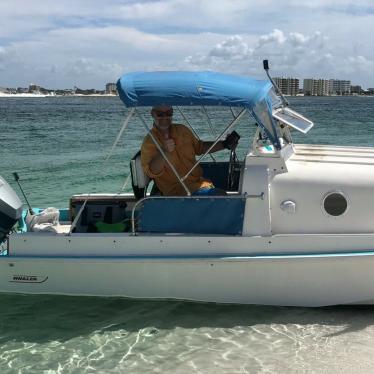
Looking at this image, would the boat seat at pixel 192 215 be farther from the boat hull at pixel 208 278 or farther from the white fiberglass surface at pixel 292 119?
the white fiberglass surface at pixel 292 119

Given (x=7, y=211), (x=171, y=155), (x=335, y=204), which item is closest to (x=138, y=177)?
(x=171, y=155)

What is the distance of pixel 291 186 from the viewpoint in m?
5.33

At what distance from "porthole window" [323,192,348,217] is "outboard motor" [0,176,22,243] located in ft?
10.4

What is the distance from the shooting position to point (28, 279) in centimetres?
577

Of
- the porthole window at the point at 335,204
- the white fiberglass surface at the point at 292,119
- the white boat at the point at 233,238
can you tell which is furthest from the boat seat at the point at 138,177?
the porthole window at the point at 335,204

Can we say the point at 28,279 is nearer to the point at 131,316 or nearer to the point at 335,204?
the point at 131,316

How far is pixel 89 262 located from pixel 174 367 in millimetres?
1360

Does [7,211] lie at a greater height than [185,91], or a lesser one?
lesser

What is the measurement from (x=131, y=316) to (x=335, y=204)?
7.64 feet

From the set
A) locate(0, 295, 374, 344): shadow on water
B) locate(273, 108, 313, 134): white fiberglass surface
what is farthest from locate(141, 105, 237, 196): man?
locate(0, 295, 374, 344): shadow on water

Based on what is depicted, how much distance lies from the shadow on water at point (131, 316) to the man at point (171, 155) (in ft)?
3.91

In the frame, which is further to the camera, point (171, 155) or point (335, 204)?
point (171, 155)

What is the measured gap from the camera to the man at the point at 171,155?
5.60 metres

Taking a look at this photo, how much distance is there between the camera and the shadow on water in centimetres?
554
